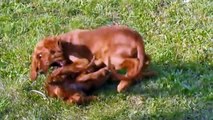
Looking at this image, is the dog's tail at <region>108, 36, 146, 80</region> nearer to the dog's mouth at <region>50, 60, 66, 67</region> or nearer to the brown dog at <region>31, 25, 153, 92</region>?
the brown dog at <region>31, 25, 153, 92</region>

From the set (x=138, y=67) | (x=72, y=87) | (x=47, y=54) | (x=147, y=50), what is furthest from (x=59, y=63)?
(x=147, y=50)

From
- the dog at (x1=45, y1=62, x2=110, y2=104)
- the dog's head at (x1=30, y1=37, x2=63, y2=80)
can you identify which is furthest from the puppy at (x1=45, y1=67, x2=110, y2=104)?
the dog's head at (x1=30, y1=37, x2=63, y2=80)

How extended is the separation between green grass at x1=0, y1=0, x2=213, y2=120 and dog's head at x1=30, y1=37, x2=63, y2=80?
0.26 meters

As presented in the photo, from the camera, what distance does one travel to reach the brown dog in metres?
4.20

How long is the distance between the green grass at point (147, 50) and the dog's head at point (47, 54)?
255mm

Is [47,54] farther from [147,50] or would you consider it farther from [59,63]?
[147,50]

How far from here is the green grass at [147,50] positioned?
418 centimetres

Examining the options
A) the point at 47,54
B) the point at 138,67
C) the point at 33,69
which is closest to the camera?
the point at 138,67

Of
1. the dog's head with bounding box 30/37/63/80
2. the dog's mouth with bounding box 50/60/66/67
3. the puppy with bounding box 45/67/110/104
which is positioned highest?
the dog's head with bounding box 30/37/63/80

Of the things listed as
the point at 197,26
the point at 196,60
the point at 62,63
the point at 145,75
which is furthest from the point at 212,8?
the point at 62,63

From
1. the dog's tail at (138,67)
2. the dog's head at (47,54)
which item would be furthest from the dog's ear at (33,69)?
the dog's tail at (138,67)

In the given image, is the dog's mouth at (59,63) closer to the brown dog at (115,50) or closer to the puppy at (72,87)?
the brown dog at (115,50)

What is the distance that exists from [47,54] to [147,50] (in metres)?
0.98

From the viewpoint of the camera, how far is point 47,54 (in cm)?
426
